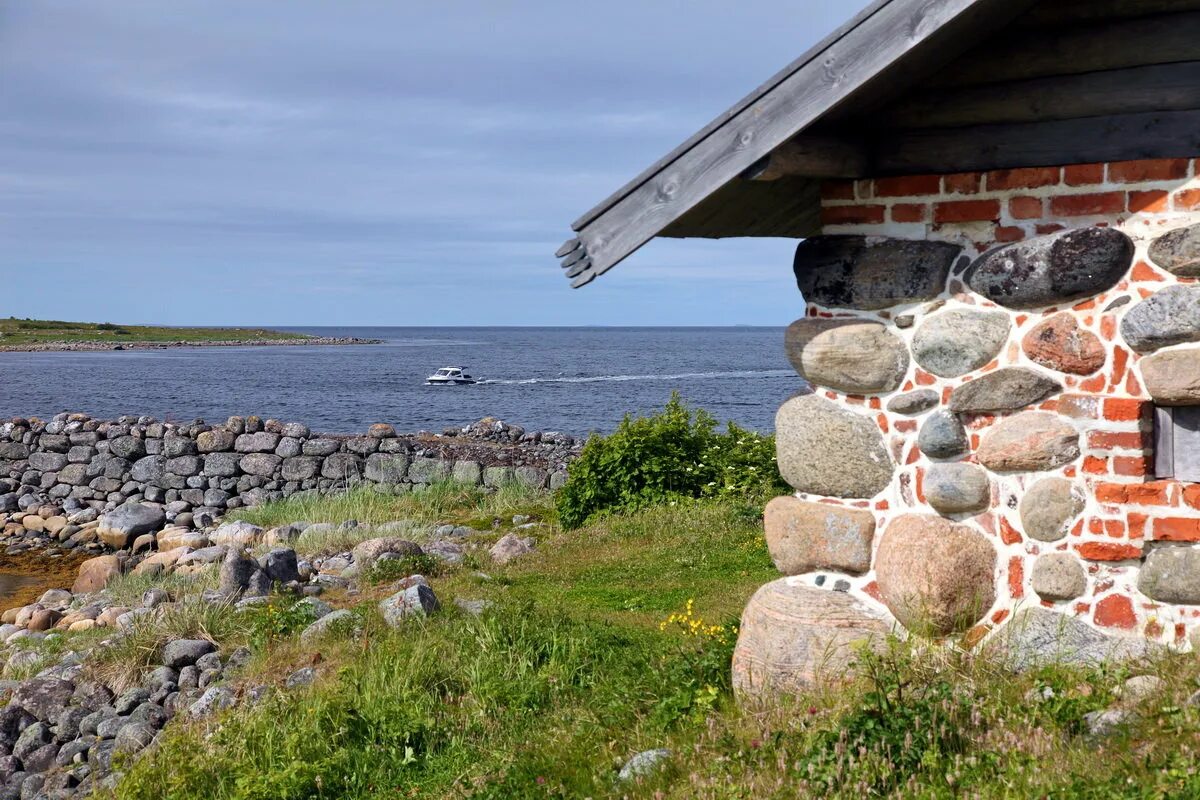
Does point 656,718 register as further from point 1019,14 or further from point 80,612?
point 80,612

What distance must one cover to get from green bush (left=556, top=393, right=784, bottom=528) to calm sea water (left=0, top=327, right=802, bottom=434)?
24.6m

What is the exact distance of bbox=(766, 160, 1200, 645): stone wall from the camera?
4395 mm

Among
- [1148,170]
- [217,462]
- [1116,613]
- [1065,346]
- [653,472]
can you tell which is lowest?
[217,462]

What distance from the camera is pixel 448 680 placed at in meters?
6.58

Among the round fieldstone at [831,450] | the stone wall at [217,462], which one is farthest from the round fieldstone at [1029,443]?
the stone wall at [217,462]

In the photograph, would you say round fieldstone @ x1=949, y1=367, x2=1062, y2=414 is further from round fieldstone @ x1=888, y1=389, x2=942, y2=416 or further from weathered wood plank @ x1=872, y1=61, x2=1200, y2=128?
weathered wood plank @ x1=872, y1=61, x2=1200, y2=128

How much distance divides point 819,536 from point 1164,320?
68.5 inches

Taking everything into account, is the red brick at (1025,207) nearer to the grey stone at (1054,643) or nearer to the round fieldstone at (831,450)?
the round fieldstone at (831,450)

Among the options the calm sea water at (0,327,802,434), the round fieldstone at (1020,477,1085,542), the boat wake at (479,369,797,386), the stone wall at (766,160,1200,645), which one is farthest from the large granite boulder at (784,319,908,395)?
the boat wake at (479,369,797,386)

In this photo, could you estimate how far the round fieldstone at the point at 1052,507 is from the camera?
4516 millimetres

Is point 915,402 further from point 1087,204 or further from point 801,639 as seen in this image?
point 801,639

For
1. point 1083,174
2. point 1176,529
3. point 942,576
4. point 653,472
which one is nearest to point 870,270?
point 1083,174

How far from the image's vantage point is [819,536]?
5.12m

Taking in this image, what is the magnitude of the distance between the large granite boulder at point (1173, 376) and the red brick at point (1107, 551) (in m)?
0.61
